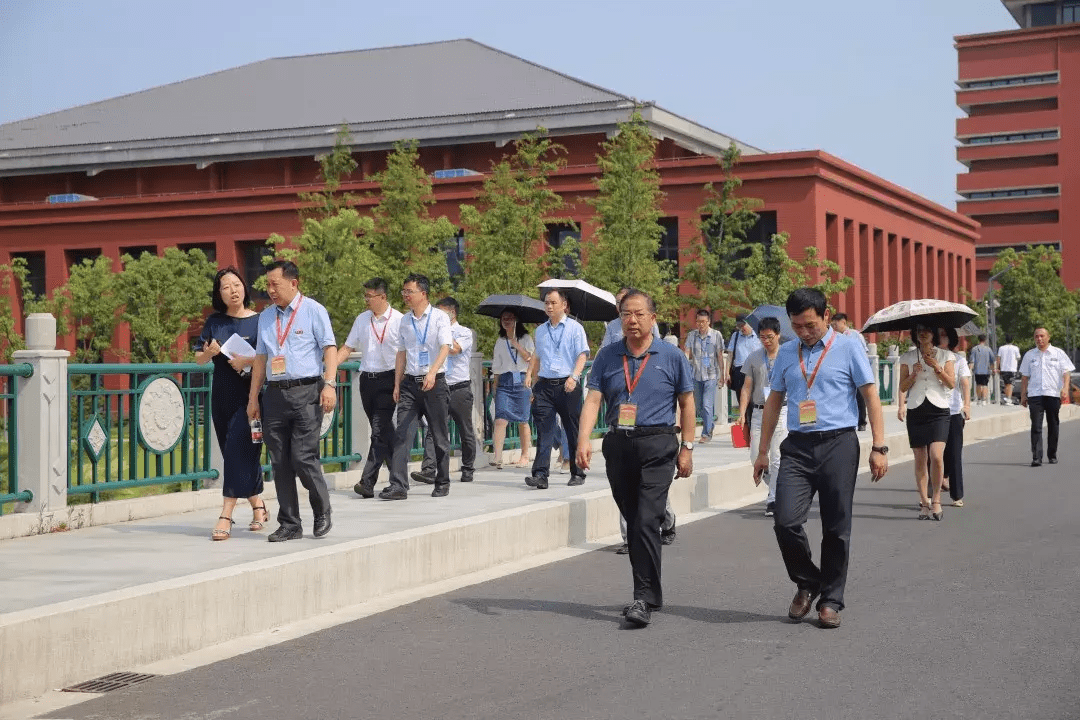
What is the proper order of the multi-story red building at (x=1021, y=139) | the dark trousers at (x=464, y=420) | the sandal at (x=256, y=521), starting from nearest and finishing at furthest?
1. the sandal at (x=256, y=521)
2. the dark trousers at (x=464, y=420)
3. the multi-story red building at (x=1021, y=139)

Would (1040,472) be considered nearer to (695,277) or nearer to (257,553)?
(257,553)

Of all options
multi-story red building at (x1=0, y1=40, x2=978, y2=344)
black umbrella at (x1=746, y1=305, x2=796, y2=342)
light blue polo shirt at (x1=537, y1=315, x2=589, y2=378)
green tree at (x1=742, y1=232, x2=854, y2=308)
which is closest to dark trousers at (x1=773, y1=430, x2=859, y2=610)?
light blue polo shirt at (x1=537, y1=315, x2=589, y2=378)

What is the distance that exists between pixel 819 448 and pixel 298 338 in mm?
3665

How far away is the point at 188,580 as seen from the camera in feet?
25.5

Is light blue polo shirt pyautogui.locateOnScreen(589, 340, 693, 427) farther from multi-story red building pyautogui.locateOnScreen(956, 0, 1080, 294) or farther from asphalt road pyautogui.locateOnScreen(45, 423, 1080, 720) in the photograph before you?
multi-story red building pyautogui.locateOnScreen(956, 0, 1080, 294)

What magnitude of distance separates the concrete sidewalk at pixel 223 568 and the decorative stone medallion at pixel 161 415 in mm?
672

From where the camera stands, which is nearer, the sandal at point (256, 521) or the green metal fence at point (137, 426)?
the sandal at point (256, 521)

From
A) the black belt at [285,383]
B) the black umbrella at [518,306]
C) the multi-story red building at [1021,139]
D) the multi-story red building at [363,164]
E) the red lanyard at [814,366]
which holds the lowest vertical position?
the black belt at [285,383]

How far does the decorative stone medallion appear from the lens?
12.0 meters

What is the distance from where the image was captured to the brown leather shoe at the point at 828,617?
26.0 ft

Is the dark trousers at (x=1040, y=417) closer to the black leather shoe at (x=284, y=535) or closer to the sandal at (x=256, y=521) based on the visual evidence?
the sandal at (x=256, y=521)

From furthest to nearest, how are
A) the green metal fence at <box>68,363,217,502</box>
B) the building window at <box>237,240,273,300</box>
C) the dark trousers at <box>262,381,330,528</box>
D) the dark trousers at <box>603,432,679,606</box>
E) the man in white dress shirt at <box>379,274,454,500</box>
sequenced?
the building window at <box>237,240,273,300</box> → the man in white dress shirt at <box>379,274,454,500</box> → the green metal fence at <box>68,363,217,502</box> → the dark trousers at <box>262,381,330,528</box> → the dark trousers at <box>603,432,679,606</box>

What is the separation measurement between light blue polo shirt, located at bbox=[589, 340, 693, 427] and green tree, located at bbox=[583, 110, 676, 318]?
28.4m

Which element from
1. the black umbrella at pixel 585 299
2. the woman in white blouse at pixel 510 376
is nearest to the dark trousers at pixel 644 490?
the black umbrella at pixel 585 299
